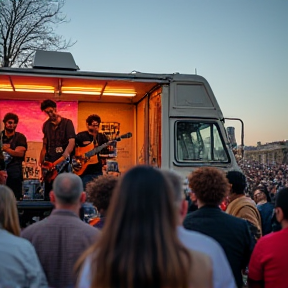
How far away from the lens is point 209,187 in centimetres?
368

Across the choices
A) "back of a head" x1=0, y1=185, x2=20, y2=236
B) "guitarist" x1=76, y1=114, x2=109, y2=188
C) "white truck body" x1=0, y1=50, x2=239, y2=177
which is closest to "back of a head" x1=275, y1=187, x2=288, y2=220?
"back of a head" x1=0, y1=185, x2=20, y2=236

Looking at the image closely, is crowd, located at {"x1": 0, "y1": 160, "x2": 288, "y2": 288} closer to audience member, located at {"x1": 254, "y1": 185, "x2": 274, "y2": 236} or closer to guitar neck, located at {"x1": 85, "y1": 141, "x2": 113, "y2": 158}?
audience member, located at {"x1": 254, "y1": 185, "x2": 274, "y2": 236}

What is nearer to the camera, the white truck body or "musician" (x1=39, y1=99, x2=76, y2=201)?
the white truck body

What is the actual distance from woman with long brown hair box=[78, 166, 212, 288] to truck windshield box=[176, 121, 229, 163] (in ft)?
A: 21.7

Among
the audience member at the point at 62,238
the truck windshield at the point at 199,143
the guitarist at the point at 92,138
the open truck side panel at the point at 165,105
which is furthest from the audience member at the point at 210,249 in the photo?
the guitarist at the point at 92,138

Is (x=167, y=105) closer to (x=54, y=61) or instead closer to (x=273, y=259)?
(x=54, y=61)

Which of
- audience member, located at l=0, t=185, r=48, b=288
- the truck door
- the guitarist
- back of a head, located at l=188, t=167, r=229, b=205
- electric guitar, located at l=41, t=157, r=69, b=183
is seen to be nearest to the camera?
audience member, located at l=0, t=185, r=48, b=288

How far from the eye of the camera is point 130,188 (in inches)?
73.5

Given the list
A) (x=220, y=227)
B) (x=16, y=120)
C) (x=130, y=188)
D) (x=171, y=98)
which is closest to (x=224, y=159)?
(x=171, y=98)

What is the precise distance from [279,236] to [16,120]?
8.01m

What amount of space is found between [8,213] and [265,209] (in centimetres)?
432

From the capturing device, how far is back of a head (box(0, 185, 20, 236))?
313 centimetres

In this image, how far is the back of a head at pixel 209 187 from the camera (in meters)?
3.65

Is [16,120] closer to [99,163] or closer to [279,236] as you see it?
[99,163]
